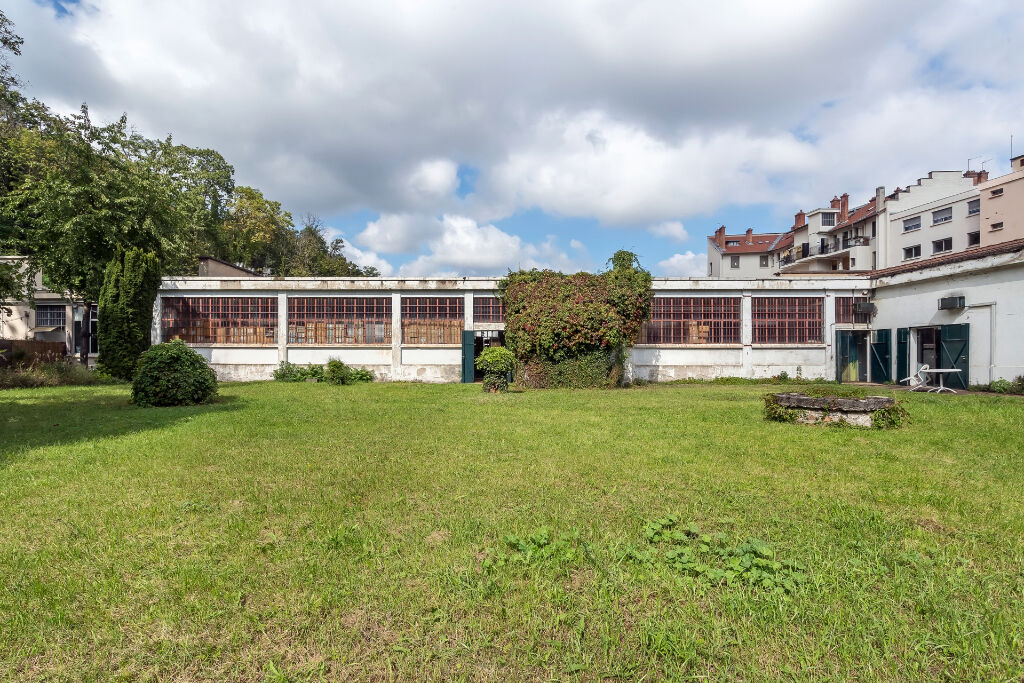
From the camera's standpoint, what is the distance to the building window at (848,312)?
2152 cm

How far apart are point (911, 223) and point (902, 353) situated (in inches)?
836

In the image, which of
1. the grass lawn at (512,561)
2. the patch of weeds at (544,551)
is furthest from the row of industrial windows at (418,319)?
the patch of weeds at (544,551)

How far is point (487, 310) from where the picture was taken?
2162 centimetres

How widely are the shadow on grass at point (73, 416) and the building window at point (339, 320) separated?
7.49m

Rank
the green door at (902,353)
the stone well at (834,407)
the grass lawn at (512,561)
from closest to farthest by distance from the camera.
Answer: the grass lawn at (512,561), the stone well at (834,407), the green door at (902,353)

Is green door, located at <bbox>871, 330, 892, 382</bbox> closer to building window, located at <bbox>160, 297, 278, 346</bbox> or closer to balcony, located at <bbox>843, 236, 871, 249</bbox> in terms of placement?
balcony, located at <bbox>843, 236, 871, 249</bbox>

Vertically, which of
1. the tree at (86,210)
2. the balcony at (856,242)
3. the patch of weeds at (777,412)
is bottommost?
the patch of weeds at (777,412)

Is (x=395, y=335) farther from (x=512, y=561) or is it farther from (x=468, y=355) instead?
(x=512, y=561)

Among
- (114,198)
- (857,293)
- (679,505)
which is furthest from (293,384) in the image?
(857,293)

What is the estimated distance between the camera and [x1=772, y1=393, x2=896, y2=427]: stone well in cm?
880

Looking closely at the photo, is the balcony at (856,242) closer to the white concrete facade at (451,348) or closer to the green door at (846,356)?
the white concrete facade at (451,348)

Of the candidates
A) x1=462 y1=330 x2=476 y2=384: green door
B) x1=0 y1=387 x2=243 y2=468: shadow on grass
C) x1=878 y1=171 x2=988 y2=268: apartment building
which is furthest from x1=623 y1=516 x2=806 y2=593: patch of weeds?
x1=878 y1=171 x2=988 y2=268: apartment building

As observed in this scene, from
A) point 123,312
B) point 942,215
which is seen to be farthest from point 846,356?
point 123,312

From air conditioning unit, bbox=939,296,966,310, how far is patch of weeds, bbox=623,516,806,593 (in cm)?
1905
